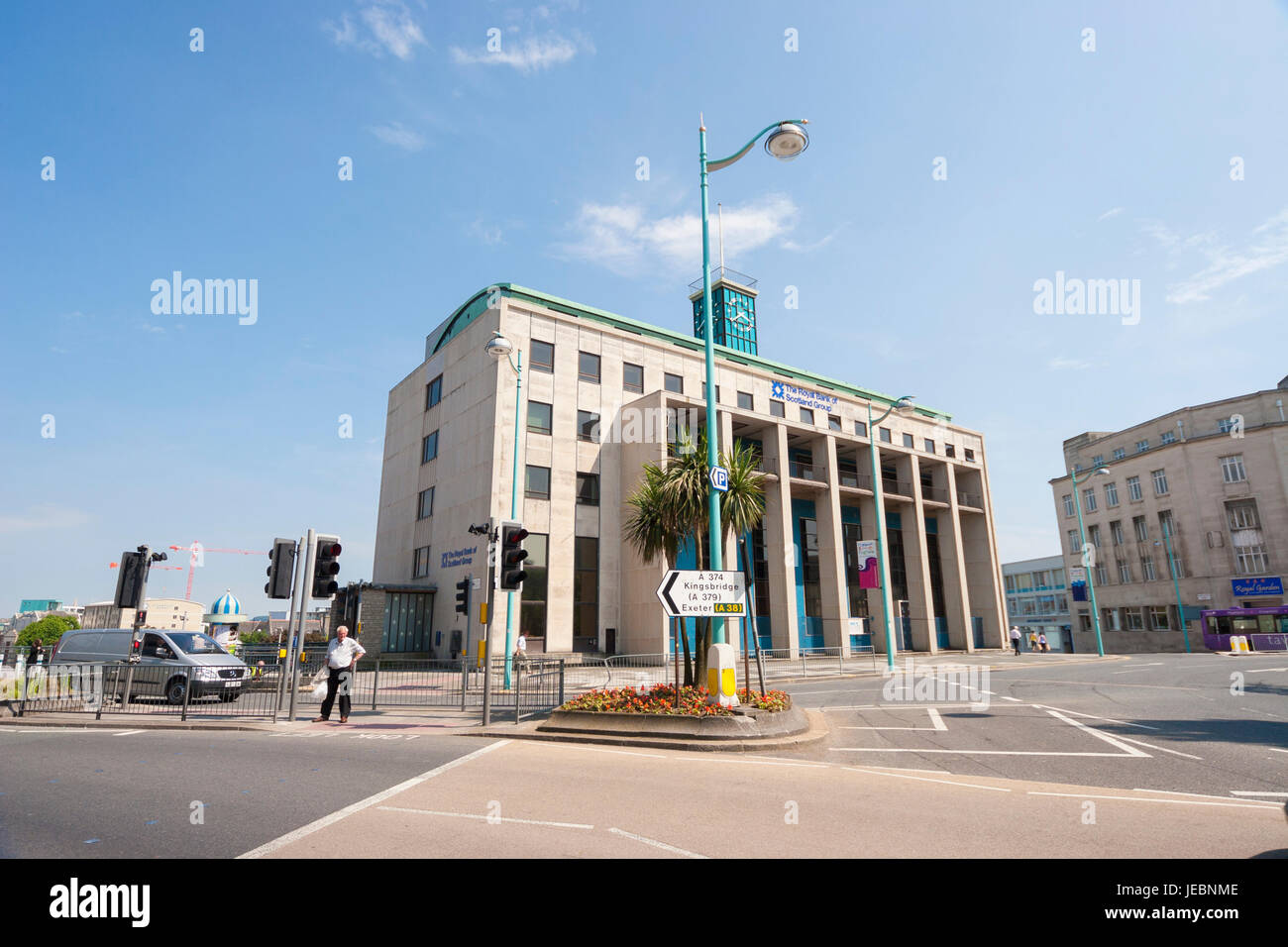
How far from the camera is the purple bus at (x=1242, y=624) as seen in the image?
44.2 meters

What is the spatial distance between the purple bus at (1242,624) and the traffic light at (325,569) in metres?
54.5

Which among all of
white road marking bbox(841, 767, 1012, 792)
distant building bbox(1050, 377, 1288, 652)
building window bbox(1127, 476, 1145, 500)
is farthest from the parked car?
building window bbox(1127, 476, 1145, 500)

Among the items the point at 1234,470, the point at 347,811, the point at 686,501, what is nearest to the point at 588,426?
the point at 686,501

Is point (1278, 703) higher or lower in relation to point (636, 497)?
lower

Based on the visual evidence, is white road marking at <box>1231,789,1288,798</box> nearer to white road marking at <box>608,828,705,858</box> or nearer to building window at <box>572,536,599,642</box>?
white road marking at <box>608,828,705,858</box>

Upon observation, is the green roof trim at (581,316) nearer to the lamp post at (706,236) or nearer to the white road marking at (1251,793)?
the lamp post at (706,236)

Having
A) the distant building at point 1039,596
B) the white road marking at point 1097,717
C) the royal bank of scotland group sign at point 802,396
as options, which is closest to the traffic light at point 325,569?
the white road marking at point 1097,717

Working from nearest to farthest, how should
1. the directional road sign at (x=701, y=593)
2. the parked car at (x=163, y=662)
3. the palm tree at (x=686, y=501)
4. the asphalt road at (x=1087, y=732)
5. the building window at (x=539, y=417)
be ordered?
the asphalt road at (x=1087, y=732) → the directional road sign at (x=701, y=593) → the palm tree at (x=686, y=501) → the parked car at (x=163, y=662) → the building window at (x=539, y=417)

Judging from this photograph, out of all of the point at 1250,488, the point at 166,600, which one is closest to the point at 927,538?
the point at 1250,488

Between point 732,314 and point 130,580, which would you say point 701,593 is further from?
point 732,314

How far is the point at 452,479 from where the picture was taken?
33250 mm

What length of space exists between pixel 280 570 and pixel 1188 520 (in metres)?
69.3
